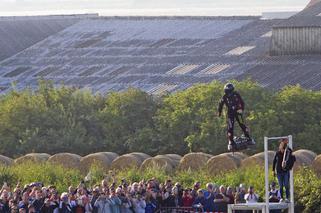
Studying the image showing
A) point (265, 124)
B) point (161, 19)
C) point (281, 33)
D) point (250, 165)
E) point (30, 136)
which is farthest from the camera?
point (161, 19)

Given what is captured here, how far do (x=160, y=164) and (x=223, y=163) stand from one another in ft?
8.96

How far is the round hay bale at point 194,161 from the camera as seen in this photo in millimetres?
51562

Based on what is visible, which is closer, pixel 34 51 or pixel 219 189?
pixel 219 189

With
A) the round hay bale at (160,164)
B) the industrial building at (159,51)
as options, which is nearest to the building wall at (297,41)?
the industrial building at (159,51)

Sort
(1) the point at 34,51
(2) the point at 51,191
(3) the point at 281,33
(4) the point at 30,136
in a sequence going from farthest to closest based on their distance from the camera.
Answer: (1) the point at 34,51 < (3) the point at 281,33 < (4) the point at 30,136 < (2) the point at 51,191

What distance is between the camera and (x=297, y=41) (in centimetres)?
7962

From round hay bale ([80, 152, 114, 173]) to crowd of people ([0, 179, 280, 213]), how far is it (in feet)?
42.1

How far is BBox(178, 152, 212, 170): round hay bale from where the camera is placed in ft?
169

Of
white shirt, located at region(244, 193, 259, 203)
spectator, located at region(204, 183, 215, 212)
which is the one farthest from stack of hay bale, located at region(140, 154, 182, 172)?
white shirt, located at region(244, 193, 259, 203)

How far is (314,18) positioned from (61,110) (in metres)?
25.5

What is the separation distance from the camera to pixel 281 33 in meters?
81.5

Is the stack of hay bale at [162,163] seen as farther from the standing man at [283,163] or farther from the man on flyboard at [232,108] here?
the standing man at [283,163]

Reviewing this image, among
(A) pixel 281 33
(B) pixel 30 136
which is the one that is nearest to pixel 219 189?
(B) pixel 30 136

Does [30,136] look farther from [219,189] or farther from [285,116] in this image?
[219,189]
